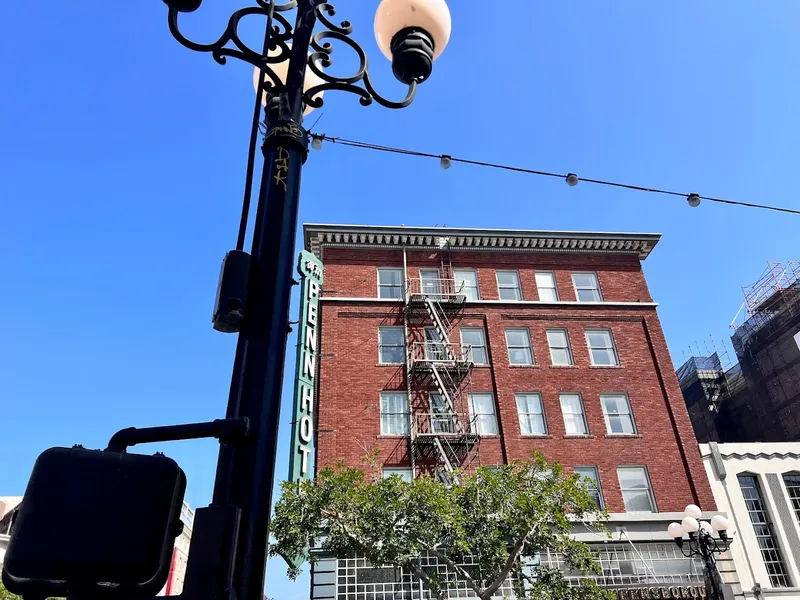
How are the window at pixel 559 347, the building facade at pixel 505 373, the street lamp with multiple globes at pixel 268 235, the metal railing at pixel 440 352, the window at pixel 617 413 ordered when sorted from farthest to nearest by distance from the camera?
the window at pixel 559 347 → the metal railing at pixel 440 352 → the window at pixel 617 413 → the building facade at pixel 505 373 → the street lamp with multiple globes at pixel 268 235

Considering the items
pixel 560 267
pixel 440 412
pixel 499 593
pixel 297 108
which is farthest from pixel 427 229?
pixel 297 108

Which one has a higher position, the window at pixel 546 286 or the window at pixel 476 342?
the window at pixel 546 286

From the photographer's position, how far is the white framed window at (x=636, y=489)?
2384cm

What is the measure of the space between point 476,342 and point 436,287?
3442 millimetres

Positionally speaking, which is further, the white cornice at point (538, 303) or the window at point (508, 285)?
the window at point (508, 285)

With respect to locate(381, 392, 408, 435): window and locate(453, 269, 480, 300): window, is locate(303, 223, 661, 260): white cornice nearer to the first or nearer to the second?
locate(453, 269, 480, 300): window

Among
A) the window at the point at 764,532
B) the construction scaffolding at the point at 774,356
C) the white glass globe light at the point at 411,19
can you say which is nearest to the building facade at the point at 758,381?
the construction scaffolding at the point at 774,356

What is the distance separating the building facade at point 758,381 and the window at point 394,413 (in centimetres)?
2776

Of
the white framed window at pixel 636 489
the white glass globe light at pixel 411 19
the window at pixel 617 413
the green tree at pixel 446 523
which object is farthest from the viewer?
the window at pixel 617 413

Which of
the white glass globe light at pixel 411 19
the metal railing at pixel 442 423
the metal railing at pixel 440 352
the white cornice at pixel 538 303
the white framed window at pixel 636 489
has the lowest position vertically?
the white glass globe light at pixel 411 19

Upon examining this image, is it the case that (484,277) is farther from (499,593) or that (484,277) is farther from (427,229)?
(499,593)

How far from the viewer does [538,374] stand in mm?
26453

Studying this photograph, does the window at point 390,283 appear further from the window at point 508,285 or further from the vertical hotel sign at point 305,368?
the window at point 508,285

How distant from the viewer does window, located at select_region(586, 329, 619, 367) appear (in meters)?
27.4
